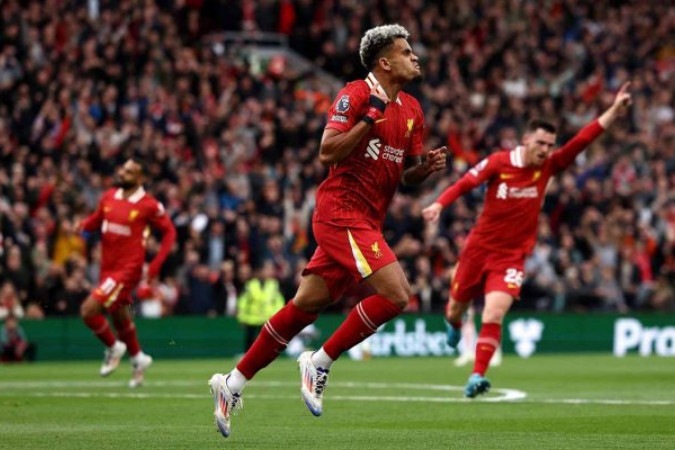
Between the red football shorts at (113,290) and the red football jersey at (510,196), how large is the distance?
4628mm

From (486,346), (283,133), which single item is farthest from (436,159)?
(283,133)

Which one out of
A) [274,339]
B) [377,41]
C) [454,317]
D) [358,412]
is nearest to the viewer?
[274,339]

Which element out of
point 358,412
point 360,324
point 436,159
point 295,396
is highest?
point 436,159

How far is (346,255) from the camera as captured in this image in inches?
421

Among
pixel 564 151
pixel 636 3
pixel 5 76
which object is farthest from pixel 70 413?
pixel 636 3

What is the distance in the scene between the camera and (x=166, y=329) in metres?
27.2

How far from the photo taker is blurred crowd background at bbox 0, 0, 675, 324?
2622 cm

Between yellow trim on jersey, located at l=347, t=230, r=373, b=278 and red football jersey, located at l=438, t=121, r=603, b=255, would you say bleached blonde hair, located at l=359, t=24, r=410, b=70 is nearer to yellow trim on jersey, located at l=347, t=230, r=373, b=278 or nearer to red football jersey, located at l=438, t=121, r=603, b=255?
yellow trim on jersey, located at l=347, t=230, r=373, b=278

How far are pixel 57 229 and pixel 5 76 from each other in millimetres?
3265

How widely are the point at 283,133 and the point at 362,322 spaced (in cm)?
1967

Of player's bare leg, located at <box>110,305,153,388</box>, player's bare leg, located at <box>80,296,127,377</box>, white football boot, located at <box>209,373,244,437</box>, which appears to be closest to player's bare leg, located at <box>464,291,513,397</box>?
white football boot, located at <box>209,373,244,437</box>

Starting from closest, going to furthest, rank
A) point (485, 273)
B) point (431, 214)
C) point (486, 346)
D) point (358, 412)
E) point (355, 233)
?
point (355, 233) < point (358, 412) < point (431, 214) < point (486, 346) < point (485, 273)

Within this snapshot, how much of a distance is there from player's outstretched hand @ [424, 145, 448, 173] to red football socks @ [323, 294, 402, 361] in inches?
43.4

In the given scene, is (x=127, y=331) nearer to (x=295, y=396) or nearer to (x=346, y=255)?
(x=295, y=396)
